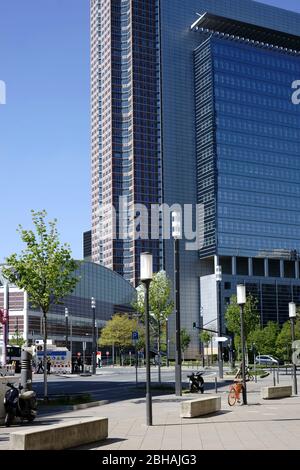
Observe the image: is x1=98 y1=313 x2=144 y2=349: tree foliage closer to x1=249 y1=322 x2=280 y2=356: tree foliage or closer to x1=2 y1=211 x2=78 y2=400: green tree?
x1=249 y1=322 x2=280 y2=356: tree foliage

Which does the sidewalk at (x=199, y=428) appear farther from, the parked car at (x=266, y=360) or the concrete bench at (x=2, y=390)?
the parked car at (x=266, y=360)

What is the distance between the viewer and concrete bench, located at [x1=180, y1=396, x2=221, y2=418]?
2022 cm

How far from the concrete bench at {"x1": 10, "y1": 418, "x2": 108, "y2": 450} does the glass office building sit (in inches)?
5349

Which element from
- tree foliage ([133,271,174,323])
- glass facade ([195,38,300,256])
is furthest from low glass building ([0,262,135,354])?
tree foliage ([133,271,174,323])

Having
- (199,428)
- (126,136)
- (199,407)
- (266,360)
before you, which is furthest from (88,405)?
(126,136)

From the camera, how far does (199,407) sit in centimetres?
2078

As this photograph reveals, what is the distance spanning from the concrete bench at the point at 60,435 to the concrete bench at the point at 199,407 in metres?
5.28

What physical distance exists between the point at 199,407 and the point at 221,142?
478ft

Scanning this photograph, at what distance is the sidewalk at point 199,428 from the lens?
14.3 m

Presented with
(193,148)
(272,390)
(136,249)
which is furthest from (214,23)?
(272,390)

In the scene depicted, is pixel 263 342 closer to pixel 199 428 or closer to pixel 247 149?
pixel 199 428

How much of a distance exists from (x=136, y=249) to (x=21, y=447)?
539 feet

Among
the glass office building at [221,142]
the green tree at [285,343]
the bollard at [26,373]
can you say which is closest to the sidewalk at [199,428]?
the bollard at [26,373]

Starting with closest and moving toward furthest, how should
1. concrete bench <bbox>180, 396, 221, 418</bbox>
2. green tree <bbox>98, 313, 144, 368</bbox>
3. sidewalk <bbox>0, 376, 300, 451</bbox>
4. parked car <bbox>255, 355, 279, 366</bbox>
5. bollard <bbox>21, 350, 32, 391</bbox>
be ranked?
sidewalk <bbox>0, 376, 300, 451</bbox> → concrete bench <bbox>180, 396, 221, 418</bbox> → bollard <bbox>21, 350, 32, 391</bbox> → parked car <bbox>255, 355, 279, 366</bbox> → green tree <bbox>98, 313, 144, 368</bbox>
